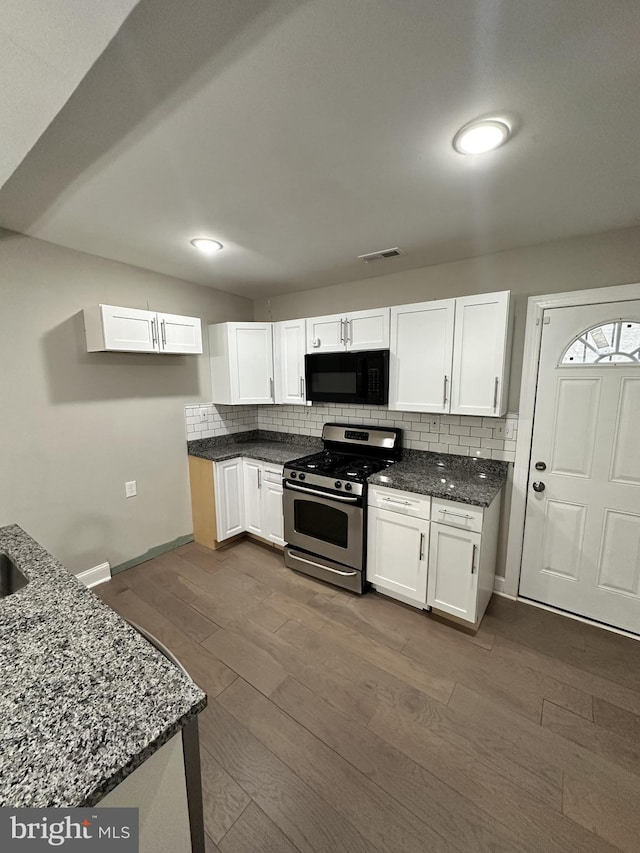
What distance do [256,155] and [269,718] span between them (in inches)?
99.4

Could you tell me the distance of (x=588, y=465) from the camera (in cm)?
216

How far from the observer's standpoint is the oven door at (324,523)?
247 cm

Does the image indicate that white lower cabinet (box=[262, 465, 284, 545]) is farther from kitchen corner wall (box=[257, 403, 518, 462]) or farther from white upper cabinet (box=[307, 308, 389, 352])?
white upper cabinet (box=[307, 308, 389, 352])

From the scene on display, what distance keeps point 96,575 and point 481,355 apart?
328cm

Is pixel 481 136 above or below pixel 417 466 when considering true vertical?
above

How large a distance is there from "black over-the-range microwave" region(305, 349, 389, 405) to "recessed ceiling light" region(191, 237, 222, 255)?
42.4 inches

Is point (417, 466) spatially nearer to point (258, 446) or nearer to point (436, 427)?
point (436, 427)

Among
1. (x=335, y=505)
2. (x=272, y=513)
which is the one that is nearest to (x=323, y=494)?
(x=335, y=505)

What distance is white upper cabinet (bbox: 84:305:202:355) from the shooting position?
2.32 m

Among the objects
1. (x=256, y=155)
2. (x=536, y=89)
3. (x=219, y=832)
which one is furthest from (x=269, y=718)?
(x=536, y=89)

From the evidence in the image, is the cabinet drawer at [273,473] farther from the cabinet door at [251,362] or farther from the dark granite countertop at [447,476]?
the dark granite countertop at [447,476]

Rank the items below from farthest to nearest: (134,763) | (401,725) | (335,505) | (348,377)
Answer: (348,377) < (335,505) < (401,725) < (134,763)

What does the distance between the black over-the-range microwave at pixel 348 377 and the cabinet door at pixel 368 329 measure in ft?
0.24

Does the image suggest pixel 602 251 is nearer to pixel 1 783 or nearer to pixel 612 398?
pixel 612 398
